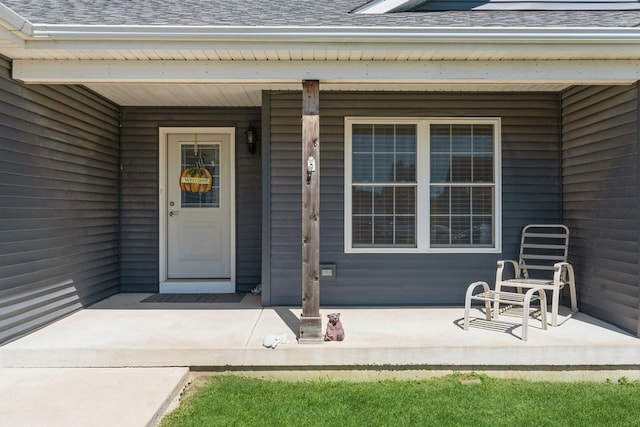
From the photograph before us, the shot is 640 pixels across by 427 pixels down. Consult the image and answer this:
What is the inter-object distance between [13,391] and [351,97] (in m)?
3.66

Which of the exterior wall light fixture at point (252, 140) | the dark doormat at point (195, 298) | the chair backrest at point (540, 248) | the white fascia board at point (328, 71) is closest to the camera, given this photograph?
the white fascia board at point (328, 71)

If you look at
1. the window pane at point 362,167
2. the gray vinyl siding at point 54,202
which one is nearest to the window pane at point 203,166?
the gray vinyl siding at point 54,202

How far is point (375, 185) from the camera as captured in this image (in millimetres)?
4727

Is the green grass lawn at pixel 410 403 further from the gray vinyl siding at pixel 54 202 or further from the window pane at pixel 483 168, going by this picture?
the window pane at pixel 483 168

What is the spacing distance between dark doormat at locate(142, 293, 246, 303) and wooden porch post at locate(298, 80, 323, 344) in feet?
5.41

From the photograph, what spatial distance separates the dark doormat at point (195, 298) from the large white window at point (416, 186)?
1470 millimetres

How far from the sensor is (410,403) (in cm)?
285

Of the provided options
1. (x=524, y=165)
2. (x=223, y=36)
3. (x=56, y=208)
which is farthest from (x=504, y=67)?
(x=56, y=208)

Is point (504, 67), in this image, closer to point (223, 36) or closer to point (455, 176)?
point (455, 176)

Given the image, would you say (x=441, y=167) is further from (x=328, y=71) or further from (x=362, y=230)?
(x=328, y=71)

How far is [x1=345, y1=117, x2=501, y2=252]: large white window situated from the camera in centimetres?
472

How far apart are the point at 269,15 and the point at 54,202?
8.09 ft

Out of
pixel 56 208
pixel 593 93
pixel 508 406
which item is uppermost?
pixel 593 93

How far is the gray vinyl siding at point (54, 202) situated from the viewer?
350 centimetres
